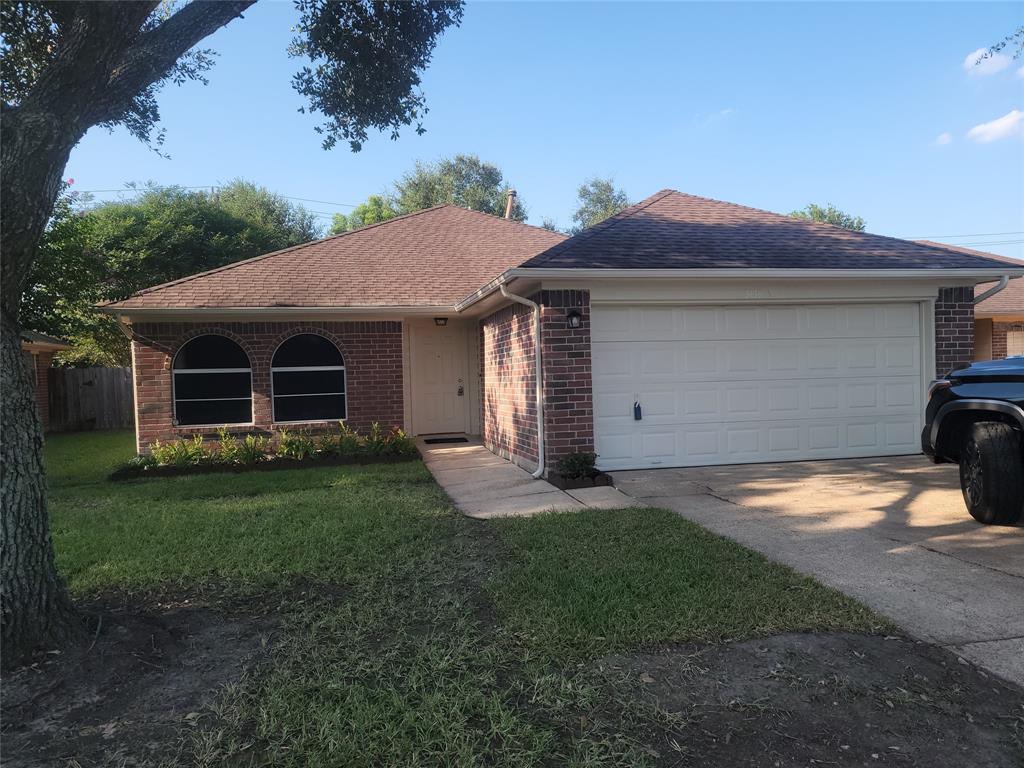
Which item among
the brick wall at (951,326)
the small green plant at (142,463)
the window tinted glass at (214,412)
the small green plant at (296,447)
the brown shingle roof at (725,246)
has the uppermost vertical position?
the brown shingle roof at (725,246)

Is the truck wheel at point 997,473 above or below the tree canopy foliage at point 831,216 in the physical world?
below

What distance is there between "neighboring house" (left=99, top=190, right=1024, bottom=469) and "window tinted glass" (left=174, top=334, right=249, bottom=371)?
0.08 feet

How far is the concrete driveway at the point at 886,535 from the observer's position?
3.76 meters

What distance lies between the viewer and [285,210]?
32.7 meters

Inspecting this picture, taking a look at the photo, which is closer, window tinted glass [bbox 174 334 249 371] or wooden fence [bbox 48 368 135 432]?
window tinted glass [bbox 174 334 249 371]

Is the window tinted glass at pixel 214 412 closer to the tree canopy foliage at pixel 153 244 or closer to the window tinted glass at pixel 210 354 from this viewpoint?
the window tinted glass at pixel 210 354

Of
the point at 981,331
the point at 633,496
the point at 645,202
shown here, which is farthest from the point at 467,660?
the point at 981,331

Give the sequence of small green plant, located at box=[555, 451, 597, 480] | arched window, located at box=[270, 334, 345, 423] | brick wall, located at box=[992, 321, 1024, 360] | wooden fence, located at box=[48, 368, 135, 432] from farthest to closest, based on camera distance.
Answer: wooden fence, located at box=[48, 368, 135, 432], brick wall, located at box=[992, 321, 1024, 360], arched window, located at box=[270, 334, 345, 423], small green plant, located at box=[555, 451, 597, 480]

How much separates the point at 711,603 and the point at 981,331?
16.9 meters

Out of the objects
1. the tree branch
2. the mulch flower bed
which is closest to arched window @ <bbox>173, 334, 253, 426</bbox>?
the mulch flower bed

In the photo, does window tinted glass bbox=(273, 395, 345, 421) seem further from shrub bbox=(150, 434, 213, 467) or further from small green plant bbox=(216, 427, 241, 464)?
shrub bbox=(150, 434, 213, 467)

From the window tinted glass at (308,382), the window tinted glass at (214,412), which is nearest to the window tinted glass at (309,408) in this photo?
the window tinted glass at (308,382)

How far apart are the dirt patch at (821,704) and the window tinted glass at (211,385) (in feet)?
33.6

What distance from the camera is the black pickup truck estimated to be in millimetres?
5469
